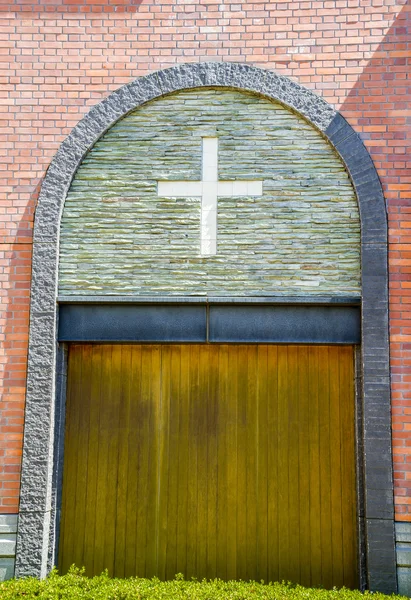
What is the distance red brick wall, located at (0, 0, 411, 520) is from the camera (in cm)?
545

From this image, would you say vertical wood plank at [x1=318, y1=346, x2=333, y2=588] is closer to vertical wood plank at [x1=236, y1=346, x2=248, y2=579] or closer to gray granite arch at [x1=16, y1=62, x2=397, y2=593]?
gray granite arch at [x1=16, y1=62, x2=397, y2=593]

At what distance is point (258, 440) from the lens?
5.43 m

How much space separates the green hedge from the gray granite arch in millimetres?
292

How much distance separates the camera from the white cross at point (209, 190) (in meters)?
5.51

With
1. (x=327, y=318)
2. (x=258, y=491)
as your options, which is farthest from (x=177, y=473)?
(x=327, y=318)

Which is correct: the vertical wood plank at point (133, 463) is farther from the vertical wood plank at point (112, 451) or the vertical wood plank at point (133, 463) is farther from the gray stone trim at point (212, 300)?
the gray stone trim at point (212, 300)

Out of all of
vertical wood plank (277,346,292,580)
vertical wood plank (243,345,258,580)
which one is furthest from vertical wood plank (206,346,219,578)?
vertical wood plank (277,346,292,580)

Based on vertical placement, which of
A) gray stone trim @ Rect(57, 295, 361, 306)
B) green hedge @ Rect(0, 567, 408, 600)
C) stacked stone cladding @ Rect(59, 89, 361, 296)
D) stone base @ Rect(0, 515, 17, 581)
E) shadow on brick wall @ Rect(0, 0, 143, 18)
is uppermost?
shadow on brick wall @ Rect(0, 0, 143, 18)

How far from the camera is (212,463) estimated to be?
5418 mm

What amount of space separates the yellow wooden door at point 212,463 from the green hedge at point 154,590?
0.30 m

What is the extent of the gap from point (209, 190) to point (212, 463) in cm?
241

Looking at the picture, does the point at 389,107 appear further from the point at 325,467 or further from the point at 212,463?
the point at 212,463

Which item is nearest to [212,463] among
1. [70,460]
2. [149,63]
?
[70,460]

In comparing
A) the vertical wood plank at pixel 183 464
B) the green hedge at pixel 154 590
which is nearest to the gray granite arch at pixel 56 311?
the green hedge at pixel 154 590
